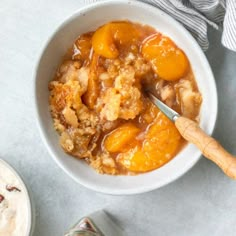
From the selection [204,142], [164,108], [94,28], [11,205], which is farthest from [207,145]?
[11,205]

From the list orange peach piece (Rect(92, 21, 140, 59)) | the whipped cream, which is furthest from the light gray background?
orange peach piece (Rect(92, 21, 140, 59))

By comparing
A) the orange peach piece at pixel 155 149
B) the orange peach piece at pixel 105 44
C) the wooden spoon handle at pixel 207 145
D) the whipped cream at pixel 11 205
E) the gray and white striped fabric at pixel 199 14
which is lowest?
the whipped cream at pixel 11 205

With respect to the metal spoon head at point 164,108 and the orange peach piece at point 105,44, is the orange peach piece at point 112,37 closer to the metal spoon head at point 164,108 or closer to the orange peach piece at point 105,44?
the orange peach piece at point 105,44

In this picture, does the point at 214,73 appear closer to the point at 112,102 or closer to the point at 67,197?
the point at 112,102

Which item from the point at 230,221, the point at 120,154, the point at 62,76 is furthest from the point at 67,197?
the point at 230,221

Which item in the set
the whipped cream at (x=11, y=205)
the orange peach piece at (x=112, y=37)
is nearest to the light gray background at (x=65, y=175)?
the whipped cream at (x=11, y=205)

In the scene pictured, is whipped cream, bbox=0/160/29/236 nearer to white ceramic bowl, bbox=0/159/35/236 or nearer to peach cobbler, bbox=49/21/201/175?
white ceramic bowl, bbox=0/159/35/236

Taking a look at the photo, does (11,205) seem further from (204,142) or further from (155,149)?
(204,142)
